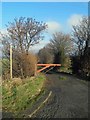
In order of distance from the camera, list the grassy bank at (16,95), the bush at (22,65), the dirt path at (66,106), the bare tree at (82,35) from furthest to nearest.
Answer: the bare tree at (82,35), the bush at (22,65), the grassy bank at (16,95), the dirt path at (66,106)

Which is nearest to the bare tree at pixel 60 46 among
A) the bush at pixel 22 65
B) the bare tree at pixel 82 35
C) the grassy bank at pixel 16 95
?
the bare tree at pixel 82 35

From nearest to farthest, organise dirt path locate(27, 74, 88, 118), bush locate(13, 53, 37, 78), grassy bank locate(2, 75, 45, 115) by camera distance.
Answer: dirt path locate(27, 74, 88, 118)
grassy bank locate(2, 75, 45, 115)
bush locate(13, 53, 37, 78)

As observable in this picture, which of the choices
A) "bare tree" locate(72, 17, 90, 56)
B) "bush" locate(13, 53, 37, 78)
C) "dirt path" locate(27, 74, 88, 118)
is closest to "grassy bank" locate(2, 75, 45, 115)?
"dirt path" locate(27, 74, 88, 118)

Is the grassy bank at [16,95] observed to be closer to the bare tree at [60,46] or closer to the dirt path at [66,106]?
the dirt path at [66,106]

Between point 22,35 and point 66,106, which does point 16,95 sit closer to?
point 66,106

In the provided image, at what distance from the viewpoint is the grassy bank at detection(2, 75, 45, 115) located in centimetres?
1175

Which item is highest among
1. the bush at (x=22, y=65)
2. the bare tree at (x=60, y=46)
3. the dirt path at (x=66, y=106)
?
the bare tree at (x=60, y=46)

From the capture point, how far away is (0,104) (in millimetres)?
12258

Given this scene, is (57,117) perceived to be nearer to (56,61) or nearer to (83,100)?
(83,100)

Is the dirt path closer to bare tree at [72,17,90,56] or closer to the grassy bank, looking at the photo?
the grassy bank

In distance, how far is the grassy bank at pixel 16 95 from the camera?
38.5 ft

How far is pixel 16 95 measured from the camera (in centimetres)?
1338

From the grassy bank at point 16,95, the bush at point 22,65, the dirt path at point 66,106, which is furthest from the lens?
the bush at point 22,65

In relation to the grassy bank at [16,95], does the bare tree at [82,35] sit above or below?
above
